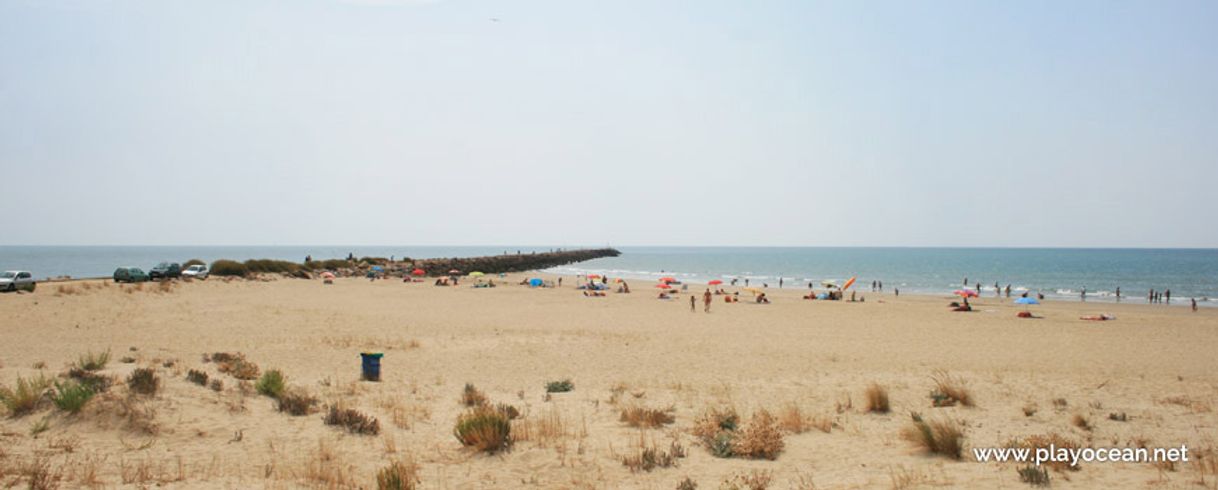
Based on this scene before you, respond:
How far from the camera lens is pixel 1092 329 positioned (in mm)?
26594

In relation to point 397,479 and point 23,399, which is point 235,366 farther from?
point 397,479

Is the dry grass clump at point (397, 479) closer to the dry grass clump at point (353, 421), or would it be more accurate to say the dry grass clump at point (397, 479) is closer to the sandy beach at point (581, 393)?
the sandy beach at point (581, 393)

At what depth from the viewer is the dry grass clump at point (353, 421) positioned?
28.8ft

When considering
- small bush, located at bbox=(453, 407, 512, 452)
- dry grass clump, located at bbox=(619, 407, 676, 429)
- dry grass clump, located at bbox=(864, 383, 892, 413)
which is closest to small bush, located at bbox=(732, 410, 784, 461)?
dry grass clump, located at bbox=(619, 407, 676, 429)

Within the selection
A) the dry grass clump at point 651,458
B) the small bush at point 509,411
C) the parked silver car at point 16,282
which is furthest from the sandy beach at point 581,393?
the parked silver car at point 16,282

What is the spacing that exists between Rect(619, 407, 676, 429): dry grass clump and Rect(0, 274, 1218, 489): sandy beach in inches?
10.1

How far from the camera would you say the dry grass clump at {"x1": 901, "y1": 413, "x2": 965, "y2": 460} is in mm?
7785

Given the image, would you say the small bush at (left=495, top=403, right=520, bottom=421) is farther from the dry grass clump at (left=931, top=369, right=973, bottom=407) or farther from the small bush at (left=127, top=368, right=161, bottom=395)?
the dry grass clump at (left=931, top=369, right=973, bottom=407)

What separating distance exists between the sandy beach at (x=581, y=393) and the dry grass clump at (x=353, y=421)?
12cm

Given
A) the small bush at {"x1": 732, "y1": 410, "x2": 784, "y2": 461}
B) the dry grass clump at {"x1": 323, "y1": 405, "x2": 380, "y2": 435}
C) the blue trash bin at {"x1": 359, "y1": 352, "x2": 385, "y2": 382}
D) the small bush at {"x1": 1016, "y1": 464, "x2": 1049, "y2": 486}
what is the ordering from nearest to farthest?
the small bush at {"x1": 1016, "y1": 464, "x2": 1049, "y2": 486}, the small bush at {"x1": 732, "y1": 410, "x2": 784, "y2": 461}, the dry grass clump at {"x1": 323, "y1": 405, "x2": 380, "y2": 435}, the blue trash bin at {"x1": 359, "y1": 352, "x2": 385, "y2": 382}

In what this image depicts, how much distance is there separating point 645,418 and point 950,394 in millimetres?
5357

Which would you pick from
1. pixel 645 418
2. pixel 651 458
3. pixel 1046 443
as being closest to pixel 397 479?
pixel 651 458

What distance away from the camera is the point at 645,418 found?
957cm

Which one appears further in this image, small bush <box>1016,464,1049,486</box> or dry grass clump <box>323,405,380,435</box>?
dry grass clump <box>323,405,380,435</box>
